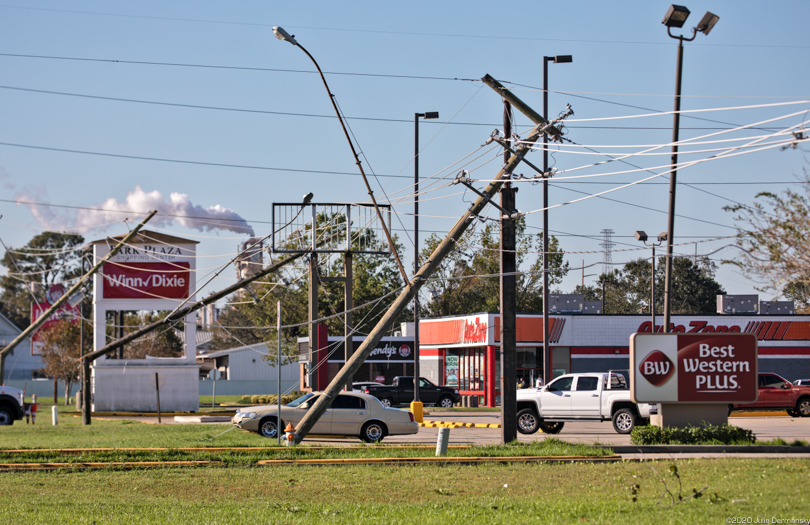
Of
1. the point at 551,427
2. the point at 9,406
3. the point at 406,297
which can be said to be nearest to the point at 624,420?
the point at 551,427

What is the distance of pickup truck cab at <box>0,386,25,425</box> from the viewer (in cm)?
3316

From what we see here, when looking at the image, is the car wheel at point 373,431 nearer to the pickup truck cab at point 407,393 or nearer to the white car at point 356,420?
the white car at point 356,420

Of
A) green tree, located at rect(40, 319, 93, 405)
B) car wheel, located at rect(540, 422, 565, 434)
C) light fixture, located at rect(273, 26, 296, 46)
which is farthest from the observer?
green tree, located at rect(40, 319, 93, 405)

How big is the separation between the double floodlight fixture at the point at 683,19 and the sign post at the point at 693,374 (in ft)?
29.2

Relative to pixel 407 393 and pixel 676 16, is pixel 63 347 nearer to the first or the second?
pixel 407 393

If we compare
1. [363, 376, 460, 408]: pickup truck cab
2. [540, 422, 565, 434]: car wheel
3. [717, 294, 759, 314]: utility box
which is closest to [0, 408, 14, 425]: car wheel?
[363, 376, 460, 408]: pickup truck cab

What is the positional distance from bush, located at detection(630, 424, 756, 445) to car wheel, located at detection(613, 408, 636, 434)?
222 inches

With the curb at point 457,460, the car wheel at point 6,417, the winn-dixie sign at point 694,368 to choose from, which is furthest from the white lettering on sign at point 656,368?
the car wheel at point 6,417

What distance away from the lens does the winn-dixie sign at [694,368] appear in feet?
67.8

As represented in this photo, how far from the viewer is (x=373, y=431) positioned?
944 inches

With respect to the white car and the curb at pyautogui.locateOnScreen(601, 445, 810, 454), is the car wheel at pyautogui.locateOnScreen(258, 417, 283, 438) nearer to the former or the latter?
→ the white car

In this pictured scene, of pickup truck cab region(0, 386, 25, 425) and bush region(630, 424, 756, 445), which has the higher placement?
bush region(630, 424, 756, 445)

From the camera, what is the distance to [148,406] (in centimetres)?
4344

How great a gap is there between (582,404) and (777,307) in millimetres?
35885
